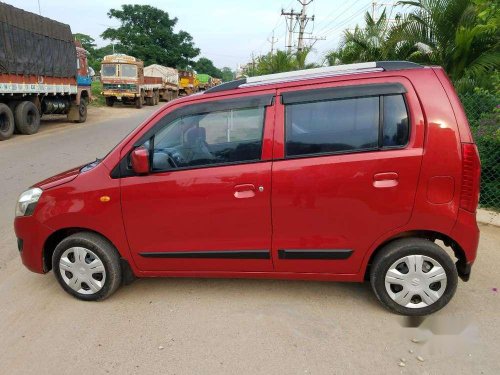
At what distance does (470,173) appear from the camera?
2.77 meters

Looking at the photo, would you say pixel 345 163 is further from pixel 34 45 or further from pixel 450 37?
pixel 34 45

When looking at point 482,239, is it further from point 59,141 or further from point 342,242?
point 59,141

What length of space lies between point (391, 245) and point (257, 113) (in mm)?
1375

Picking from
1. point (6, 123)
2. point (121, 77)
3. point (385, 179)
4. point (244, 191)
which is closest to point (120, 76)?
point (121, 77)

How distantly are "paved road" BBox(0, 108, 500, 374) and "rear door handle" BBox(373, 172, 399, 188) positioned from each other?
1.00m

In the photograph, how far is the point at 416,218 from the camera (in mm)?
2877

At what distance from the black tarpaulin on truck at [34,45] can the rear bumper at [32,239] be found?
1083 cm

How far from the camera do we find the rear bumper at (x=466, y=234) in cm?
286

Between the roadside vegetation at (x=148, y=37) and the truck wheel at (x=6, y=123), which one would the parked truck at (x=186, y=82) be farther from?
the truck wheel at (x=6, y=123)

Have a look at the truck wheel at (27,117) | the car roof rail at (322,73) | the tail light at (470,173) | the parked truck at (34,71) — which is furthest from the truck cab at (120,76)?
the tail light at (470,173)

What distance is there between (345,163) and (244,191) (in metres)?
0.74

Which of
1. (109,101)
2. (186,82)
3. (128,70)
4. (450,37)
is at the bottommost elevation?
(109,101)

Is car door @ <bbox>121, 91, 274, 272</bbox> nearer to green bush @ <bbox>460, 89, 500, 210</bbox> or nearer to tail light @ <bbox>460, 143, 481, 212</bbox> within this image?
tail light @ <bbox>460, 143, 481, 212</bbox>

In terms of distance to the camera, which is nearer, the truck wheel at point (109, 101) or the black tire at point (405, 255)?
the black tire at point (405, 255)
